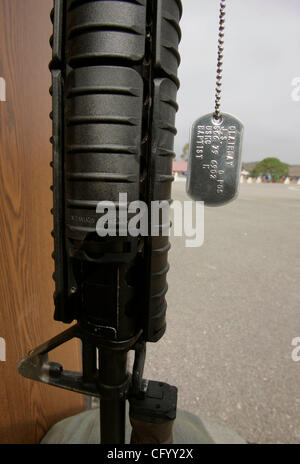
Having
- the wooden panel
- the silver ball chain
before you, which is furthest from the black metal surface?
the silver ball chain

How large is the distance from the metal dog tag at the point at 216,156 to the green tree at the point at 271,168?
94.4 ft

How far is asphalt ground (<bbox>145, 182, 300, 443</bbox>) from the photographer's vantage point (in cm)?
111

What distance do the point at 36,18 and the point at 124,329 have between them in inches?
29.2

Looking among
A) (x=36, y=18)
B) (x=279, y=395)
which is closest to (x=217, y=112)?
(x=36, y=18)

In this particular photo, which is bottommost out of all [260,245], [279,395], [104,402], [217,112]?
[279,395]

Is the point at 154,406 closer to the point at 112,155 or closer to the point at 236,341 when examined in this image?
the point at 112,155

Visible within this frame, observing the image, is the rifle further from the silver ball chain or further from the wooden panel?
the wooden panel

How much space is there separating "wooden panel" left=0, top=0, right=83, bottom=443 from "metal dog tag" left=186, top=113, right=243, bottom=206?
1.37 feet

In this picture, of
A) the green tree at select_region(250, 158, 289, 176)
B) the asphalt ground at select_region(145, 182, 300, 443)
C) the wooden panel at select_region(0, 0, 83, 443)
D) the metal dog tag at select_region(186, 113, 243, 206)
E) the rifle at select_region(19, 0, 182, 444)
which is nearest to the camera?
the rifle at select_region(19, 0, 182, 444)

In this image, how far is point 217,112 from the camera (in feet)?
1.68

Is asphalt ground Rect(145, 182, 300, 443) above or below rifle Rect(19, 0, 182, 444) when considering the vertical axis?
below

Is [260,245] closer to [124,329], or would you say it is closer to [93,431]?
[93,431]

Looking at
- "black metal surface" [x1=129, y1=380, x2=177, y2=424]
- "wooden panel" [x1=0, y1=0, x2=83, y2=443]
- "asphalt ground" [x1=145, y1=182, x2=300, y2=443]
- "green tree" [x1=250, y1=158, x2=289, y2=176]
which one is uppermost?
"green tree" [x1=250, y1=158, x2=289, y2=176]

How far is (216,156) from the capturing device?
513mm
